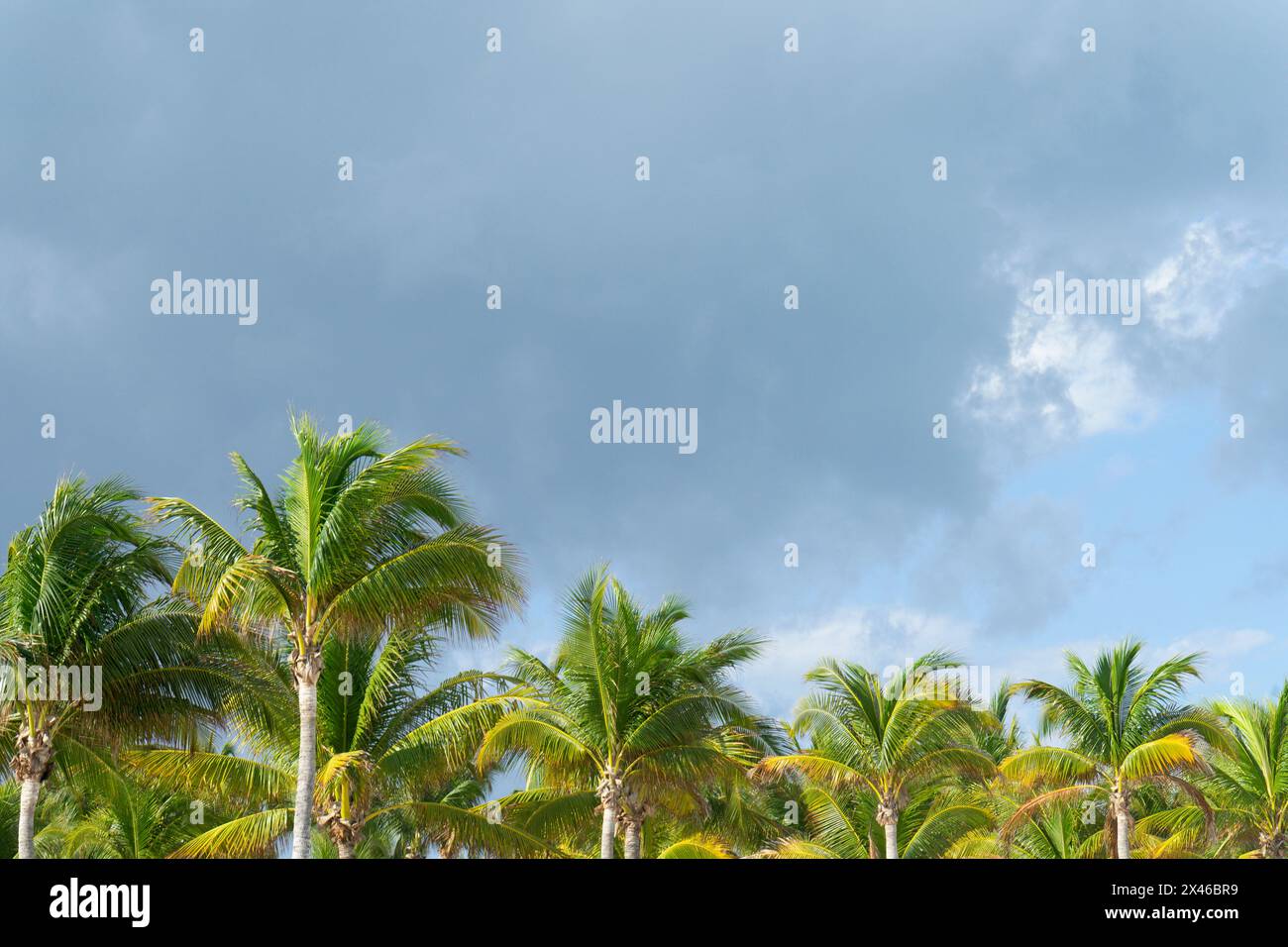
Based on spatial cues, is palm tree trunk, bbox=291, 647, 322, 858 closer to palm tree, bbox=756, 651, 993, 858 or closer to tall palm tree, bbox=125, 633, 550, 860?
tall palm tree, bbox=125, 633, 550, 860

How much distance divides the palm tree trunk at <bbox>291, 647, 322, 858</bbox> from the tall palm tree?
2.48m

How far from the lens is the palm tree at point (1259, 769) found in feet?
99.2

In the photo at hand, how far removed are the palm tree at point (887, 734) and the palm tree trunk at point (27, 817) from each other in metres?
14.5

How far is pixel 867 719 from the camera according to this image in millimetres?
28047

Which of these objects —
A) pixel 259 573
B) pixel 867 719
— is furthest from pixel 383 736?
pixel 867 719

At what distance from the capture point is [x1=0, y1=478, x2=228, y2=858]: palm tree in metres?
20.0

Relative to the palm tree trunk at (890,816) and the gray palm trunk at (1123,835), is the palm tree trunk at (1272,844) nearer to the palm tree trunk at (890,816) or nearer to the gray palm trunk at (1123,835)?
the gray palm trunk at (1123,835)

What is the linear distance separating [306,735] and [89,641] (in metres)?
4.39

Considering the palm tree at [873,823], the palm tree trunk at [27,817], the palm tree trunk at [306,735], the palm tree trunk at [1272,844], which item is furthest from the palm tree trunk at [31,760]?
the palm tree trunk at [1272,844]

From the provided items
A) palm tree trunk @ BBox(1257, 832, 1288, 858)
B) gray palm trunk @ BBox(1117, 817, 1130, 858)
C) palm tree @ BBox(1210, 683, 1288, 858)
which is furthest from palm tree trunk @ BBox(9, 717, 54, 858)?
palm tree trunk @ BBox(1257, 832, 1288, 858)

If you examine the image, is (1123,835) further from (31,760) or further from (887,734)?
(31,760)

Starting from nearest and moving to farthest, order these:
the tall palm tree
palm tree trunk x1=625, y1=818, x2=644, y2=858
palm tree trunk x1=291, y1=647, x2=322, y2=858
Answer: palm tree trunk x1=291, y1=647, x2=322, y2=858
the tall palm tree
palm tree trunk x1=625, y1=818, x2=644, y2=858
